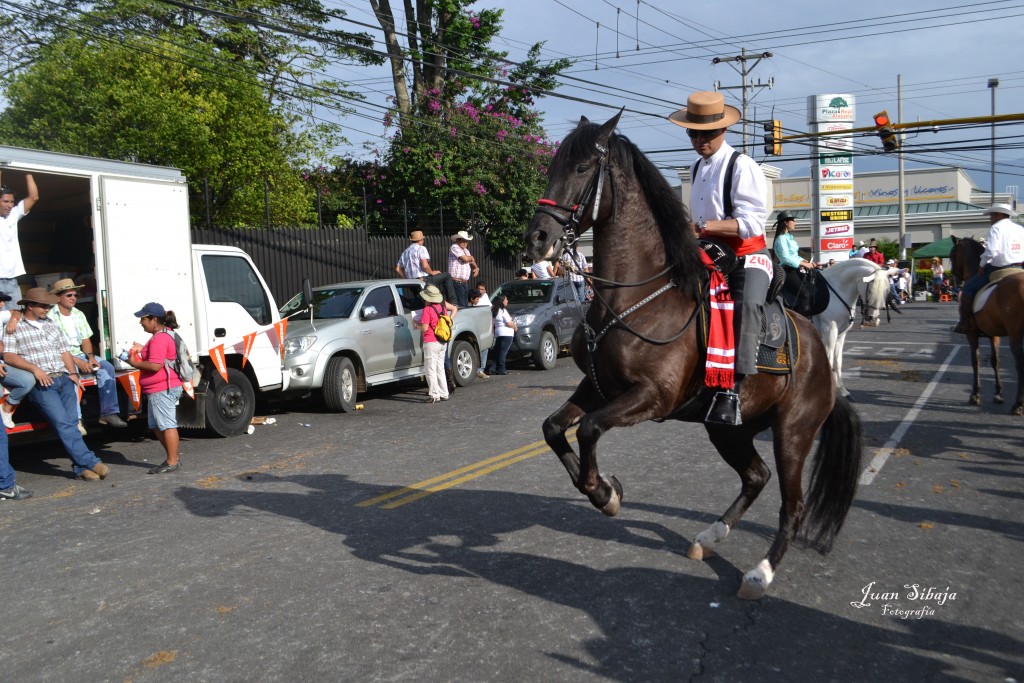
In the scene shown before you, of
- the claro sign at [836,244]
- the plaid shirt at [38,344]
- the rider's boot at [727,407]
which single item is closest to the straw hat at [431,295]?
the plaid shirt at [38,344]

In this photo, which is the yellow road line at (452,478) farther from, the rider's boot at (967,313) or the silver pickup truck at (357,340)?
the rider's boot at (967,313)

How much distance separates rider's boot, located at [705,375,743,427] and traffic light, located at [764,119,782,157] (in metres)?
25.7

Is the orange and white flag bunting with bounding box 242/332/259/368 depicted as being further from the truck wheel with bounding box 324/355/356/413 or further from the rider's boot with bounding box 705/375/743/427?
the rider's boot with bounding box 705/375/743/427

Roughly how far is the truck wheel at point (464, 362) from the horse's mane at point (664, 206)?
10.7 m

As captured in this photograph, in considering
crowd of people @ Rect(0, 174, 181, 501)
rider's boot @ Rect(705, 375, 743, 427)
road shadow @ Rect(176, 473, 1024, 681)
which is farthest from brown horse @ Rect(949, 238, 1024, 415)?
crowd of people @ Rect(0, 174, 181, 501)

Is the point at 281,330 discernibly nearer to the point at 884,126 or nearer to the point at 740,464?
the point at 740,464

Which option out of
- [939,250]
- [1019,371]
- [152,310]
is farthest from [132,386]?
[939,250]

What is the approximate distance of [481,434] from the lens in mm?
10703

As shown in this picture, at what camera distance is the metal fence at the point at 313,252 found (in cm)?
1931

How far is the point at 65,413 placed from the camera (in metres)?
9.02

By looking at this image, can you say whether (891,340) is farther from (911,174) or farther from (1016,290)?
(911,174)

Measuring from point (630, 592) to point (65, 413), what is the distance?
21.3ft

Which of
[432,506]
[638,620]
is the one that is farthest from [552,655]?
[432,506]

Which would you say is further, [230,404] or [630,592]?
[230,404]
